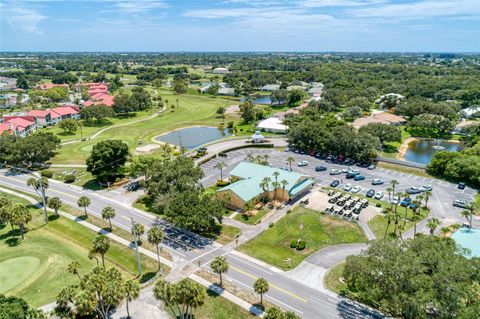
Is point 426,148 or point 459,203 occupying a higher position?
point 426,148

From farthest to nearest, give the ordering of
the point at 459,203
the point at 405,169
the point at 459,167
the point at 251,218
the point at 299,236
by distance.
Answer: the point at 405,169 < the point at 459,167 < the point at 459,203 < the point at 251,218 < the point at 299,236

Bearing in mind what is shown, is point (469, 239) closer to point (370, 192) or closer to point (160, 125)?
point (370, 192)

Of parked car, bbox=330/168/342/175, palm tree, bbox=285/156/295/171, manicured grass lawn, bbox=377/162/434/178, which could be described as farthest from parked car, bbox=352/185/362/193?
manicured grass lawn, bbox=377/162/434/178

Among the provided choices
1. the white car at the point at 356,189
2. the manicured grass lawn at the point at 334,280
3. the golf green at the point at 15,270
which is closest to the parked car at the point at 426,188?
the white car at the point at 356,189

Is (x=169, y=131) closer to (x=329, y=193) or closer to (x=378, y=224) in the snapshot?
(x=329, y=193)

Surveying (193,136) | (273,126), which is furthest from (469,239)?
(193,136)

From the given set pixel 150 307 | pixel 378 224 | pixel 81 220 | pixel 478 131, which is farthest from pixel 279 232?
pixel 478 131

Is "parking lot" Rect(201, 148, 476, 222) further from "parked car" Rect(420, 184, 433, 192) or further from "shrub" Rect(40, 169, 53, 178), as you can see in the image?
"shrub" Rect(40, 169, 53, 178)

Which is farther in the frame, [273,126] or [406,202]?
[273,126]
